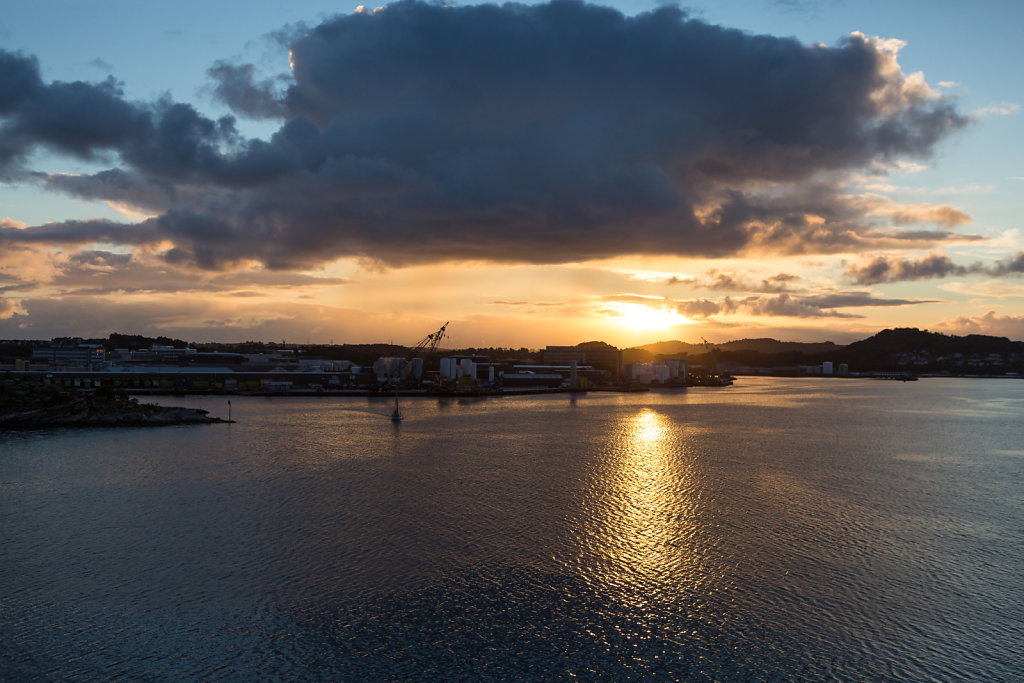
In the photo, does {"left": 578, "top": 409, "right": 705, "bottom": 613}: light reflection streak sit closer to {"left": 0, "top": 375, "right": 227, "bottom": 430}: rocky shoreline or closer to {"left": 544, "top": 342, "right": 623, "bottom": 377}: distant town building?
{"left": 0, "top": 375, "right": 227, "bottom": 430}: rocky shoreline

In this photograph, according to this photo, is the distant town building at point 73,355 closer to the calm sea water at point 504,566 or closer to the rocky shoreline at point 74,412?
the rocky shoreline at point 74,412

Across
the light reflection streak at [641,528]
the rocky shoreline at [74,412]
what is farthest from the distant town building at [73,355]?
the light reflection streak at [641,528]

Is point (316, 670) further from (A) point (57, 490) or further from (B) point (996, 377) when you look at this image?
(B) point (996, 377)

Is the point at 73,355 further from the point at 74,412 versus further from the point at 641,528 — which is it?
the point at 641,528

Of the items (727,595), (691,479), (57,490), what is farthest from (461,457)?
(727,595)

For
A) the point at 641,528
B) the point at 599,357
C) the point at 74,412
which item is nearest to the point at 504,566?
the point at 641,528

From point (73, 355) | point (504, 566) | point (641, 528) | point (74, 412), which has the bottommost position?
point (641, 528)
